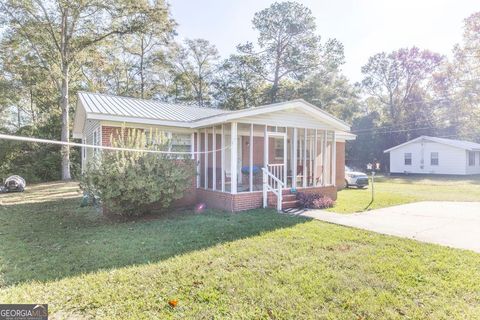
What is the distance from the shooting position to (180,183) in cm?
838

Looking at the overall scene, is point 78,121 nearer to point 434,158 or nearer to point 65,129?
point 65,129

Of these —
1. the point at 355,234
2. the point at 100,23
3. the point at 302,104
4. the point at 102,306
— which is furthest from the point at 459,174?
the point at 100,23

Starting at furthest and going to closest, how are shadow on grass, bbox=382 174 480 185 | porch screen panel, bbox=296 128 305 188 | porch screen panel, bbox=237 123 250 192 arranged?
1. shadow on grass, bbox=382 174 480 185
2. porch screen panel, bbox=296 128 305 188
3. porch screen panel, bbox=237 123 250 192

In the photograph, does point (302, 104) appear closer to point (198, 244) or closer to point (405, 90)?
point (198, 244)

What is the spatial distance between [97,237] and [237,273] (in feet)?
12.3

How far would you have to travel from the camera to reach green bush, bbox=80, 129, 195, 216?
295 inches

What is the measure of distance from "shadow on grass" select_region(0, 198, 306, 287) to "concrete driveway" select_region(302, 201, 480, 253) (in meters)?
1.54

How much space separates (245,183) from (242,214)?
3548 mm

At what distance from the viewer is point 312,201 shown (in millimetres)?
9672

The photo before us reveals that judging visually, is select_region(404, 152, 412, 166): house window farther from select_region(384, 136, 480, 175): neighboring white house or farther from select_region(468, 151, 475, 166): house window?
select_region(468, 151, 475, 166): house window

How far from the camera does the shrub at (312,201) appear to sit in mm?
9555

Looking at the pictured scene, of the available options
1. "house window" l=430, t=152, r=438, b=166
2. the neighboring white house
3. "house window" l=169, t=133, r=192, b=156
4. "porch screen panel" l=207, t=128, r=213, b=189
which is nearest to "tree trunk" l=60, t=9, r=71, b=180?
"house window" l=169, t=133, r=192, b=156

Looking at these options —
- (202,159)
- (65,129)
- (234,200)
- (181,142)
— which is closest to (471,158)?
(202,159)
